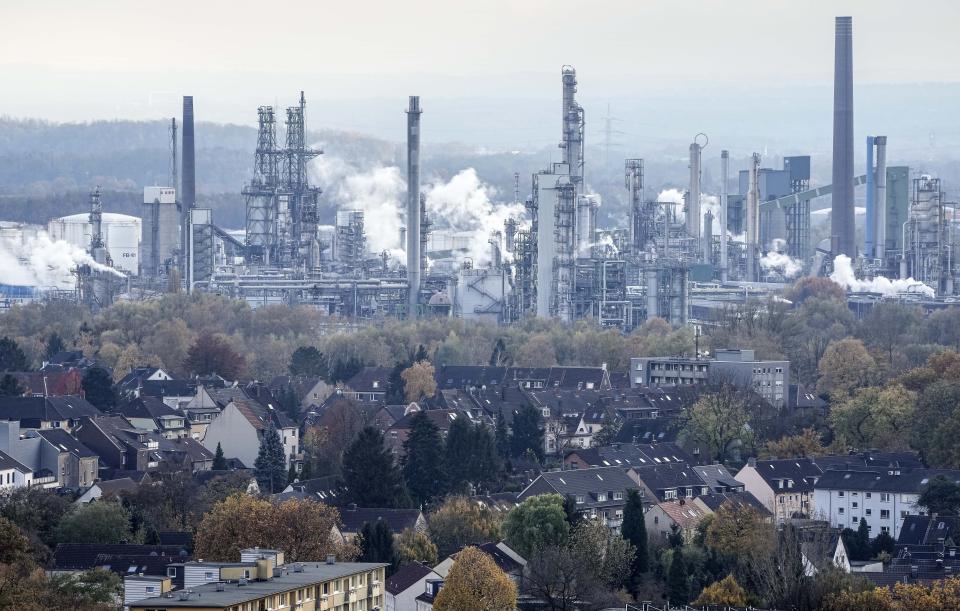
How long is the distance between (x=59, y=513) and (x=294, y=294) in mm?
66260

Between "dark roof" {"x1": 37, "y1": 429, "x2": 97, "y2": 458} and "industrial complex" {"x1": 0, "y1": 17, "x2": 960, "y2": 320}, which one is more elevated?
"industrial complex" {"x1": 0, "y1": 17, "x2": 960, "y2": 320}

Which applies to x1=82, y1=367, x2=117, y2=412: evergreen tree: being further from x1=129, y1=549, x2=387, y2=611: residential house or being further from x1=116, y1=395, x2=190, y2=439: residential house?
x1=129, y1=549, x2=387, y2=611: residential house

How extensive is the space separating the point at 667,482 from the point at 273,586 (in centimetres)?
2307

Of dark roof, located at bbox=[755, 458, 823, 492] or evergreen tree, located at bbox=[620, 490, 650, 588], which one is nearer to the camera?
evergreen tree, located at bbox=[620, 490, 650, 588]

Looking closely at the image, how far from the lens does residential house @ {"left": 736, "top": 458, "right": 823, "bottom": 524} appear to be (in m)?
51.0

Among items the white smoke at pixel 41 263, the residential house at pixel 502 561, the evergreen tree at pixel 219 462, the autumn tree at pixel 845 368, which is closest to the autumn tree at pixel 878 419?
the autumn tree at pixel 845 368

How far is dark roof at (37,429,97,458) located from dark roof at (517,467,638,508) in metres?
10.7

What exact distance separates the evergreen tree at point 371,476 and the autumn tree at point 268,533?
8.72 m

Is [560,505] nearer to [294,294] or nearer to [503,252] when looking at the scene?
[294,294]

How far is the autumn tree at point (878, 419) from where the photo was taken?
59000 millimetres

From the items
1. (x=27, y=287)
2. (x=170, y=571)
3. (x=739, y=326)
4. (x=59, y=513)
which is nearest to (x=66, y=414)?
(x=59, y=513)

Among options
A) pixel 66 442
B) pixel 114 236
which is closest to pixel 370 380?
pixel 66 442

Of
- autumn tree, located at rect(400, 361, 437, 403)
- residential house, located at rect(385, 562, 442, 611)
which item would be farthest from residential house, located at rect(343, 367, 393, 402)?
residential house, located at rect(385, 562, 442, 611)

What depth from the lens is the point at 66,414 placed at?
58.2 meters
